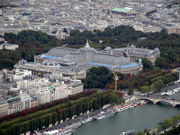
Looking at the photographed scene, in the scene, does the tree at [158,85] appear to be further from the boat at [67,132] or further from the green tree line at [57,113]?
the boat at [67,132]

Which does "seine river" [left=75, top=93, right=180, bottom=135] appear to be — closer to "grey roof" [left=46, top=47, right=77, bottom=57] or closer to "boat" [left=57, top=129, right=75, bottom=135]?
"boat" [left=57, top=129, right=75, bottom=135]

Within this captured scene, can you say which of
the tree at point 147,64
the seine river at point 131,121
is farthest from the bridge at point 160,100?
the tree at point 147,64

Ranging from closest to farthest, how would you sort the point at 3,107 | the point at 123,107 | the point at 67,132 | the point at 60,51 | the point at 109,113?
the point at 67,132
the point at 3,107
the point at 109,113
the point at 123,107
the point at 60,51

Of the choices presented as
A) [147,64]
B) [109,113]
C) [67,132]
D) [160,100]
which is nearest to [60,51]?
[147,64]

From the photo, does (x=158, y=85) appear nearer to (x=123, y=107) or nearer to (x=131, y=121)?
(x=123, y=107)

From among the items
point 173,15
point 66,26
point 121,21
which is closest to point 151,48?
point 66,26

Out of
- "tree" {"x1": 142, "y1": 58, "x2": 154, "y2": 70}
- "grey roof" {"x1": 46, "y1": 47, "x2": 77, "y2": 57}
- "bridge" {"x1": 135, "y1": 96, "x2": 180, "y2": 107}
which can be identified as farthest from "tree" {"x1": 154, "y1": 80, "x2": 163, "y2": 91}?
"grey roof" {"x1": 46, "y1": 47, "x2": 77, "y2": 57}

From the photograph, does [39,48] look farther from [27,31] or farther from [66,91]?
[66,91]

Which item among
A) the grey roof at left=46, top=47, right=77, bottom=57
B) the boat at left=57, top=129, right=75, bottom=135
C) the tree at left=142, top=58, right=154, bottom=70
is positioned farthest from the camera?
the grey roof at left=46, top=47, right=77, bottom=57
